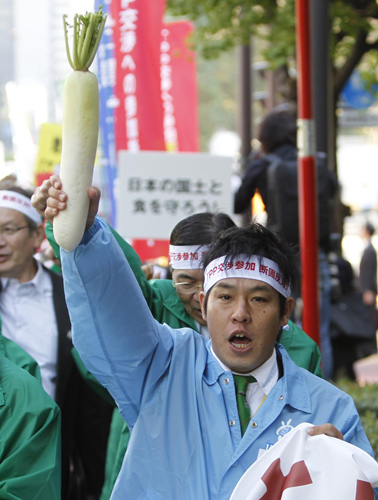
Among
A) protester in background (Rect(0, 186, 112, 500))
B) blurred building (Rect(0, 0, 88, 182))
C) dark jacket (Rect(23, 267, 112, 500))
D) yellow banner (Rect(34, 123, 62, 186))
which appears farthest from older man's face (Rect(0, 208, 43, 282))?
blurred building (Rect(0, 0, 88, 182))

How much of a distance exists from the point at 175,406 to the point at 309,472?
1.45 ft

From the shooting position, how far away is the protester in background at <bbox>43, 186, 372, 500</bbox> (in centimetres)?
234

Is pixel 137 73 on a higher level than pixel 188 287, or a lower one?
higher

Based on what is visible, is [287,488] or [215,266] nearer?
[287,488]

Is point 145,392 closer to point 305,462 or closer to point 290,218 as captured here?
point 305,462

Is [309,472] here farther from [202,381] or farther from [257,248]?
[257,248]

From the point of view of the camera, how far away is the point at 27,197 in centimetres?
439

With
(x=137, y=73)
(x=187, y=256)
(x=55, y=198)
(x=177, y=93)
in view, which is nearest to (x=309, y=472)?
(x=55, y=198)

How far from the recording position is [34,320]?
431cm

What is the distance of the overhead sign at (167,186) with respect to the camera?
6.71 meters

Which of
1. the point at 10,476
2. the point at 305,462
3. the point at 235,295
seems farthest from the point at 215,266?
the point at 10,476

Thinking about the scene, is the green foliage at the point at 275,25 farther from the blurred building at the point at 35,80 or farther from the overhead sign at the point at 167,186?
the overhead sign at the point at 167,186

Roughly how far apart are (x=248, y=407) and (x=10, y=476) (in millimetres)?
903

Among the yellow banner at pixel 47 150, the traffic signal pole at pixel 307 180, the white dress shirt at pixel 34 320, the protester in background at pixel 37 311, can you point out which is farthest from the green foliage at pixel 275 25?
the white dress shirt at pixel 34 320
